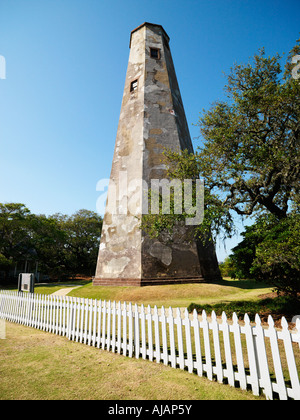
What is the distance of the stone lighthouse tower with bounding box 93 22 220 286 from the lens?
1501cm

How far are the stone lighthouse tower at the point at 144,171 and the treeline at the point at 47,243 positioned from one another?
57.5 ft

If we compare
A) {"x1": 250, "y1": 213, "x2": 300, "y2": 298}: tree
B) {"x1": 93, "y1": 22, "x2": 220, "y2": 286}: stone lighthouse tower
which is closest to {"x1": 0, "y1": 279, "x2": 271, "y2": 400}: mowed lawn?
{"x1": 250, "y1": 213, "x2": 300, "y2": 298}: tree

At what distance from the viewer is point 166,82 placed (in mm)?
19375

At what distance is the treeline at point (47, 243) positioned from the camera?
96.9 ft

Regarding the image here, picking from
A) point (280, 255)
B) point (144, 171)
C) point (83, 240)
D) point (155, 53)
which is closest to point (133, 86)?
point (155, 53)

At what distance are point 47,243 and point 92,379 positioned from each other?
31479 mm

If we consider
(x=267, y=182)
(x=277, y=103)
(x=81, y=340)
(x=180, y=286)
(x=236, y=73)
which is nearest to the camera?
(x=81, y=340)

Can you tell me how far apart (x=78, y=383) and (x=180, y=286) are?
33.7 ft

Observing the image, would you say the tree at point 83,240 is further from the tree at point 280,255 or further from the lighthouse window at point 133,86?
the tree at point 280,255

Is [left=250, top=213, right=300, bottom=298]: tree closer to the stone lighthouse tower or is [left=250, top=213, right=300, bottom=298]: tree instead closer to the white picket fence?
the white picket fence

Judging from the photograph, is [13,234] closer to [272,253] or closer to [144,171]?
[144,171]
